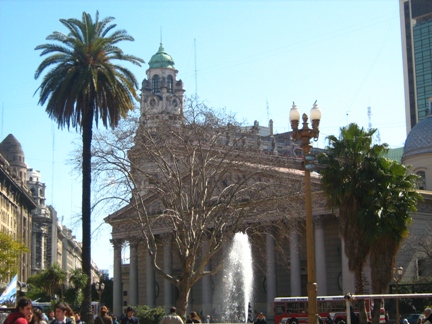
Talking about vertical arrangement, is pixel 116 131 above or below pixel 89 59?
below

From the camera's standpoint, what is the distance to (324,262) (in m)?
60.0

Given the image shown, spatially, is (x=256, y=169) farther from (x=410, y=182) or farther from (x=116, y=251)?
(x=116, y=251)

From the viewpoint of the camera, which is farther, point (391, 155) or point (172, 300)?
point (391, 155)

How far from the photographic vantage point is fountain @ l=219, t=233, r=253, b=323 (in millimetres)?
61094

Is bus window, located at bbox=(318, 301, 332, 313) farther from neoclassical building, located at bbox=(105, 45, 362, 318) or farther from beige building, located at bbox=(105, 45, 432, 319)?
neoclassical building, located at bbox=(105, 45, 362, 318)

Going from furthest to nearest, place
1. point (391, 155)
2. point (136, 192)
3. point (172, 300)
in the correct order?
1. point (391, 155)
2. point (172, 300)
3. point (136, 192)

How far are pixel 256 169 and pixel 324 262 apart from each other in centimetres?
2134

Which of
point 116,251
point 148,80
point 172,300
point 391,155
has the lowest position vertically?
point 172,300

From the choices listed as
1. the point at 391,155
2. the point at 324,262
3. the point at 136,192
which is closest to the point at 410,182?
the point at 136,192

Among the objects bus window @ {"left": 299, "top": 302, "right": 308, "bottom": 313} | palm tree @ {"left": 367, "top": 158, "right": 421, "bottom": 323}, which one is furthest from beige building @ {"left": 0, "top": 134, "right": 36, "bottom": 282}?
palm tree @ {"left": 367, "top": 158, "right": 421, "bottom": 323}

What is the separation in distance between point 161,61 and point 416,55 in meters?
46.9

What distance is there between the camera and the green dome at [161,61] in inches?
4636

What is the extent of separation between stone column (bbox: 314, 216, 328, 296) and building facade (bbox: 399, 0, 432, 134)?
76726 mm

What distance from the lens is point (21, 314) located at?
1214 cm
